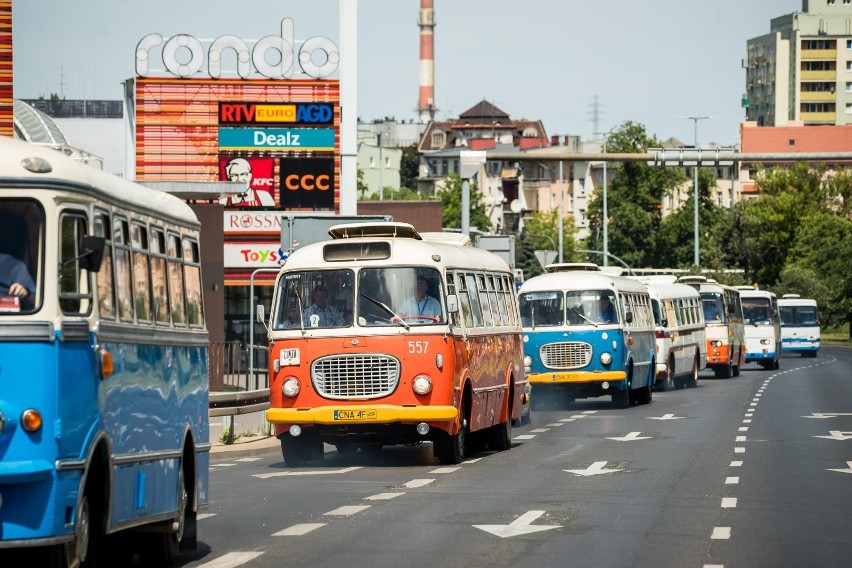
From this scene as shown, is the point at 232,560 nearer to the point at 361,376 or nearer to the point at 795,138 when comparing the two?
the point at 361,376

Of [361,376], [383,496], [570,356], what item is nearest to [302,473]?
[361,376]

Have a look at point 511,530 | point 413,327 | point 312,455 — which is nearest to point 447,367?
point 413,327

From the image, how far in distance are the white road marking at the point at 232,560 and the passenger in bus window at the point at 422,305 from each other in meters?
9.23

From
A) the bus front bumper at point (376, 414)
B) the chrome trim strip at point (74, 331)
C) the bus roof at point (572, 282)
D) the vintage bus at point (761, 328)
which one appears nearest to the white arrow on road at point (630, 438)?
the bus front bumper at point (376, 414)

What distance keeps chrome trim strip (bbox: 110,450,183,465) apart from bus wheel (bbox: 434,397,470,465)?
9.69m

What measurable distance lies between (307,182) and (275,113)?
7.54 ft

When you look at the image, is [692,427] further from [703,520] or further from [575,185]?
[575,185]

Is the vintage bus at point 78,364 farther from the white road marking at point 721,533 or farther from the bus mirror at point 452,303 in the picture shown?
the bus mirror at point 452,303

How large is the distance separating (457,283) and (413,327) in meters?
1.49

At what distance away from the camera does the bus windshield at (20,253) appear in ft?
32.0

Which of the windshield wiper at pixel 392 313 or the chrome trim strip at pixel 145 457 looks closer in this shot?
the chrome trim strip at pixel 145 457

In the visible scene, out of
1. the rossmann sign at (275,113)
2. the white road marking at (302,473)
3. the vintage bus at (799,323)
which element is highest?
the rossmann sign at (275,113)

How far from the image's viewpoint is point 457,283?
2317 centimetres

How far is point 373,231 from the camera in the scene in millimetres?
23281
